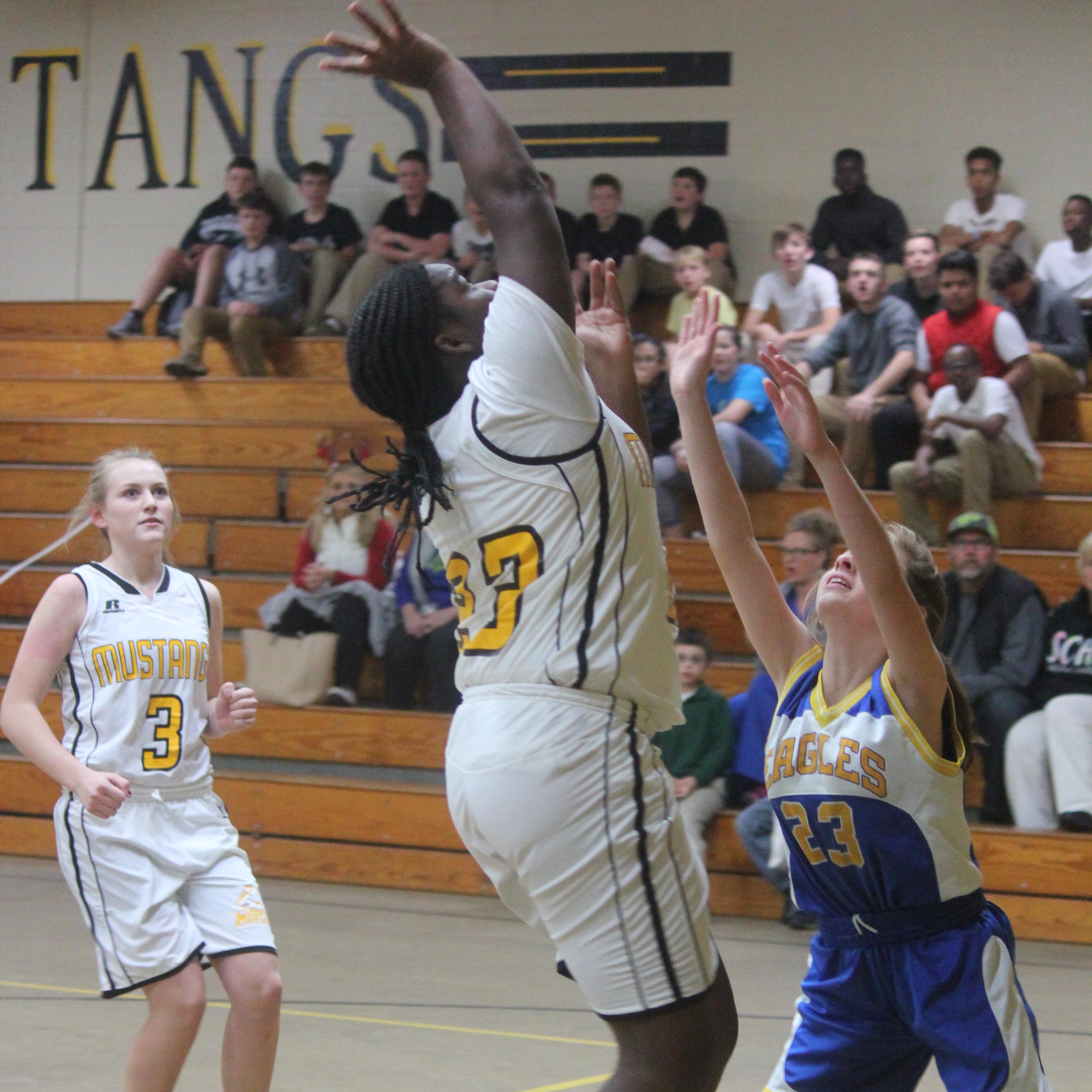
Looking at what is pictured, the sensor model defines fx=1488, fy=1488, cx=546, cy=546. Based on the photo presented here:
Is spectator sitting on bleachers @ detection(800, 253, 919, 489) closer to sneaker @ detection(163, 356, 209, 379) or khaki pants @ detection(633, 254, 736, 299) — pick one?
khaki pants @ detection(633, 254, 736, 299)

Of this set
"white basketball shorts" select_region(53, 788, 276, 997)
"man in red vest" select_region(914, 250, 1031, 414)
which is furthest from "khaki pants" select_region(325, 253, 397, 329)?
"white basketball shorts" select_region(53, 788, 276, 997)

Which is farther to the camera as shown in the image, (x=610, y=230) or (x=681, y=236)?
(x=681, y=236)

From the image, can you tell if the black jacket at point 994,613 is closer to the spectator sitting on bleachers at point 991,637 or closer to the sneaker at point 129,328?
the spectator sitting on bleachers at point 991,637

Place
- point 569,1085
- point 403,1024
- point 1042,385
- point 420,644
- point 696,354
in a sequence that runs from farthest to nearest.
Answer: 1. point 1042,385
2. point 420,644
3. point 403,1024
4. point 569,1085
5. point 696,354

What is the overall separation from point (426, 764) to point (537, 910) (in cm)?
464

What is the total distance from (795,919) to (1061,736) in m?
1.25

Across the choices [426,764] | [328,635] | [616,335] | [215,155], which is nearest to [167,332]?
[215,155]

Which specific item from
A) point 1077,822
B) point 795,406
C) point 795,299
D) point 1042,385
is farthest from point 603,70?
point 795,406

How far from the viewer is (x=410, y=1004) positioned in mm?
4699

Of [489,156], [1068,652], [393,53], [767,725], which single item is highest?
[393,53]

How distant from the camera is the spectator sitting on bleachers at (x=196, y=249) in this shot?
1039cm

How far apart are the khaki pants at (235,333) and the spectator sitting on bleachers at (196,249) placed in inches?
14.2

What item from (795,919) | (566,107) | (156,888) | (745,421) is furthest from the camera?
(566,107)

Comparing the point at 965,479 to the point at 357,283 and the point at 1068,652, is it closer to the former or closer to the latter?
the point at 1068,652
